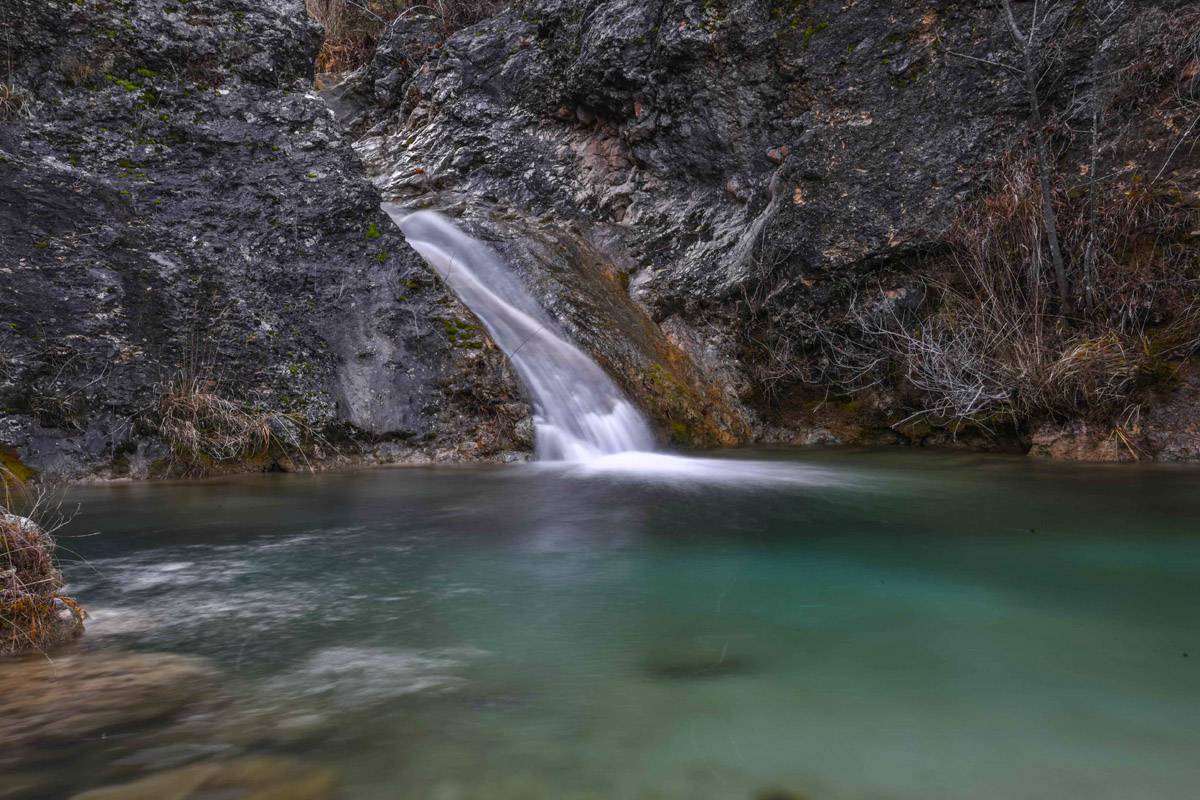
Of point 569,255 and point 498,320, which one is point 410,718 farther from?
point 569,255

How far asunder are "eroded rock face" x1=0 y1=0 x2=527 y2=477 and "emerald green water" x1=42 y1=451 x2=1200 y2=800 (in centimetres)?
151

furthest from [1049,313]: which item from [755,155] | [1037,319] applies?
[755,155]

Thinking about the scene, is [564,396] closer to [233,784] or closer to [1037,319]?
[1037,319]

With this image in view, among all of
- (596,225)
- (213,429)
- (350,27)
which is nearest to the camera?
(213,429)

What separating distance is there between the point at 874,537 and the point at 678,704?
6.60ft

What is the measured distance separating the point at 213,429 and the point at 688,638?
4473 mm

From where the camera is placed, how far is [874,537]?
11.0ft

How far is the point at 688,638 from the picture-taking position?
204 cm

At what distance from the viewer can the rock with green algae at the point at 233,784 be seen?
127 centimetres

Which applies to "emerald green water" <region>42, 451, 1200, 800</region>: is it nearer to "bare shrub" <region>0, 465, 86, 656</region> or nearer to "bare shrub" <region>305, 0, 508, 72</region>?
"bare shrub" <region>0, 465, 86, 656</region>

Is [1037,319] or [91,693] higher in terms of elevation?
[1037,319]

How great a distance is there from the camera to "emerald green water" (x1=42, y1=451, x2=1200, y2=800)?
138 centimetres

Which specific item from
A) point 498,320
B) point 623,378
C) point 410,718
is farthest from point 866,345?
point 410,718

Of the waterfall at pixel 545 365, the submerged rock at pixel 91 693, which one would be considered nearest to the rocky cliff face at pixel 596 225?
the waterfall at pixel 545 365
